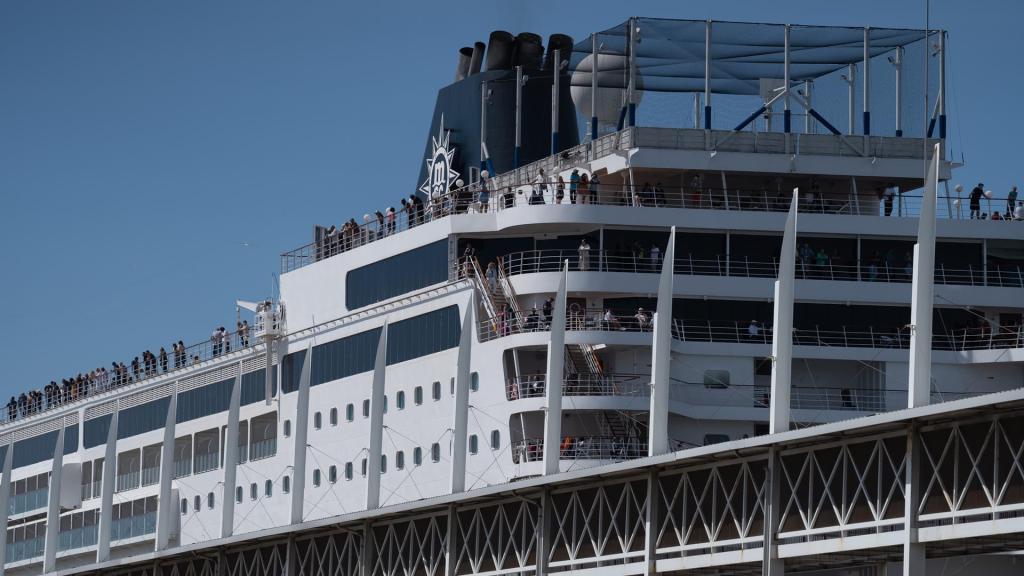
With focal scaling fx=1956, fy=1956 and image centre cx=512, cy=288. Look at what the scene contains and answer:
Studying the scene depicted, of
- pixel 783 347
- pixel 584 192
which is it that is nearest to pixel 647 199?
pixel 584 192

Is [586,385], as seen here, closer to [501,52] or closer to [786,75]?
[786,75]

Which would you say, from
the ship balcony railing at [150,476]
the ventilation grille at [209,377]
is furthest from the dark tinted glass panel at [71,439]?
the ventilation grille at [209,377]

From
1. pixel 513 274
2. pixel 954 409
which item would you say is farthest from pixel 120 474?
pixel 954 409

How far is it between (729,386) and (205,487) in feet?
70.2

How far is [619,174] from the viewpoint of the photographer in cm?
5412

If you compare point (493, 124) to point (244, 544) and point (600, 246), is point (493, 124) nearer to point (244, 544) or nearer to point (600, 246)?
point (600, 246)

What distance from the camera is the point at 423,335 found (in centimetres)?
5394

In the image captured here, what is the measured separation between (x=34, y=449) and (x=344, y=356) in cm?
2652

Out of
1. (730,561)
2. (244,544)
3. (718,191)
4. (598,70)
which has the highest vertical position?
(598,70)

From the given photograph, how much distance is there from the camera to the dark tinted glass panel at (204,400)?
65.4 metres

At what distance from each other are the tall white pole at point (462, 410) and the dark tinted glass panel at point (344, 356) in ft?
32.7

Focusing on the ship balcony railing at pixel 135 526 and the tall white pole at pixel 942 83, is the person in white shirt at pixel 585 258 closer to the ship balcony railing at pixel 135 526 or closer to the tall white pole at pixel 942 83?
the tall white pole at pixel 942 83

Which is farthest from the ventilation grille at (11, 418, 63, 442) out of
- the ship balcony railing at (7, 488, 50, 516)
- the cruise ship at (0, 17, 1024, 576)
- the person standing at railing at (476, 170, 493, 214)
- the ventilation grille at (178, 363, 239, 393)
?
the person standing at railing at (476, 170, 493, 214)

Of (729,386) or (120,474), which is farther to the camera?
(120,474)
